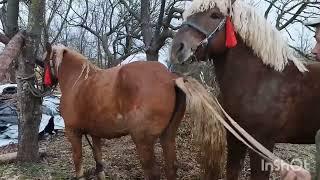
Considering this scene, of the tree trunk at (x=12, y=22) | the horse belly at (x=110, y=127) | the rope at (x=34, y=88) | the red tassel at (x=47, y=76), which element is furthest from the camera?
the tree trunk at (x=12, y=22)

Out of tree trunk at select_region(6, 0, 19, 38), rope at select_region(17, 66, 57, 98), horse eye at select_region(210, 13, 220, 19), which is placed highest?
tree trunk at select_region(6, 0, 19, 38)

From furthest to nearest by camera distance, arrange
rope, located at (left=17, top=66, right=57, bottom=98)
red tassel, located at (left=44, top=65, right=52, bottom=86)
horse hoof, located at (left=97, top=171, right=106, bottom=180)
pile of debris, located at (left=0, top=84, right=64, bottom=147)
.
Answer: pile of debris, located at (left=0, top=84, right=64, bottom=147) < rope, located at (left=17, top=66, right=57, bottom=98) < red tassel, located at (left=44, top=65, right=52, bottom=86) < horse hoof, located at (left=97, top=171, right=106, bottom=180)

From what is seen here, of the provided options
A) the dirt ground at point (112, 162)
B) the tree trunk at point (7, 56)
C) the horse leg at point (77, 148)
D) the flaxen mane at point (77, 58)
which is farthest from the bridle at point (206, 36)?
the horse leg at point (77, 148)

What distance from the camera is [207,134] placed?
13.9 feet

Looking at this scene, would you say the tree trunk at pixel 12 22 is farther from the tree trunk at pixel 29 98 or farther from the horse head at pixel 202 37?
the horse head at pixel 202 37

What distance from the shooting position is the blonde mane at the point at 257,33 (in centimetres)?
350

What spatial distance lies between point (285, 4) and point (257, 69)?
33.6 feet

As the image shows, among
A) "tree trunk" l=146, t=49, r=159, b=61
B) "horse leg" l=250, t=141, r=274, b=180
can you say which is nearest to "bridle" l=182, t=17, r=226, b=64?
"horse leg" l=250, t=141, r=274, b=180

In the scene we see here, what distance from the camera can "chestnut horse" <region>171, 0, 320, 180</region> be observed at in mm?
3412

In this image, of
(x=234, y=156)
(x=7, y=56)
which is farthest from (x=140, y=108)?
→ (x=7, y=56)

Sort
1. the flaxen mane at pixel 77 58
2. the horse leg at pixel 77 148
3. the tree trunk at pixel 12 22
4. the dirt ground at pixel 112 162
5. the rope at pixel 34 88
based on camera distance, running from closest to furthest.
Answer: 1. the horse leg at pixel 77 148
2. the flaxen mane at pixel 77 58
3. the dirt ground at pixel 112 162
4. the rope at pixel 34 88
5. the tree trunk at pixel 12 22

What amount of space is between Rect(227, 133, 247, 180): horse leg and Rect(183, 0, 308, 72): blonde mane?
2.32 feet

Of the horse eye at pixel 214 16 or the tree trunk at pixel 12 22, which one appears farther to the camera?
the tree trunk at pixel 12 22

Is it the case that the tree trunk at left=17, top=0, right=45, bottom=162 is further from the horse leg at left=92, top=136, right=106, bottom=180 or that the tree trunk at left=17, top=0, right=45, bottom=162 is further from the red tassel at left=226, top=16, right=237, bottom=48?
the red tassel at left=226, top=16, right=237, bottom=48
